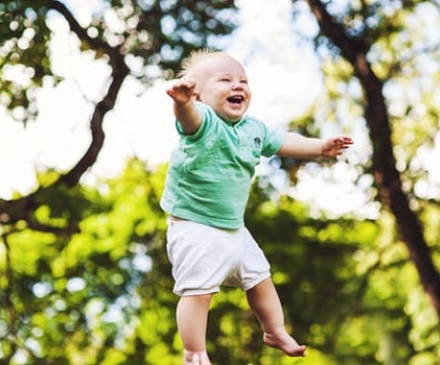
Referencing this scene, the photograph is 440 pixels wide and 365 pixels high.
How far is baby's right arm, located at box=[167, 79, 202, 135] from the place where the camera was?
7.92ft

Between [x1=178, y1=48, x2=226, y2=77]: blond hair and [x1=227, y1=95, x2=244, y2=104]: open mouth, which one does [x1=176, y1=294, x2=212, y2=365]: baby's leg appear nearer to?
[x1=227, y1=95, x2=244, y2=104]: open mouth

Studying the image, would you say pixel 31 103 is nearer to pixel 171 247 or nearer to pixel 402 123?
pixel 171 247

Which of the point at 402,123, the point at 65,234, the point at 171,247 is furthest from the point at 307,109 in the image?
the point at 171,247

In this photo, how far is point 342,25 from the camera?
9.18m

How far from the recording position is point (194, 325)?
2672mm

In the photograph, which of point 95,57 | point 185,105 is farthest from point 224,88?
point 95,57

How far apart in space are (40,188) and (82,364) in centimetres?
814

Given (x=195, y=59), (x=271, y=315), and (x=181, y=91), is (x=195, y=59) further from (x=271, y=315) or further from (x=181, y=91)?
(x=271, y=315)

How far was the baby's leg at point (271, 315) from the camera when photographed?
286 centimetres

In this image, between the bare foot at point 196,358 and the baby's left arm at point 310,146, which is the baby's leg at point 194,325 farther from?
the baby's left arm at point 310,146

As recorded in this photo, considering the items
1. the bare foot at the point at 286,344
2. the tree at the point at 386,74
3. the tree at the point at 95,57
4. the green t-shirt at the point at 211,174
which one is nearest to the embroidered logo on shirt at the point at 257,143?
the green t-shirt at the point at 211,174

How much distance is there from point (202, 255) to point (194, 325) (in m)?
0.20

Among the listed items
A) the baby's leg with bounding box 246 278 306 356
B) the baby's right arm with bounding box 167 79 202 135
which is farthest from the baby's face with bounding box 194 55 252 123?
the baby's leg with bounding box 246 278 306 356

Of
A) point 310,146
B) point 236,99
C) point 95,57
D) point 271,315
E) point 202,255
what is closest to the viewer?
point 202,255
